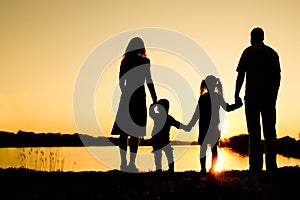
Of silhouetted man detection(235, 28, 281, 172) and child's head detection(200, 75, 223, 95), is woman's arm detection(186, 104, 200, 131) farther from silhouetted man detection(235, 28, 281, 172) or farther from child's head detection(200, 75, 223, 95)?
silhouetted man detection(235, 28, 281, 172)

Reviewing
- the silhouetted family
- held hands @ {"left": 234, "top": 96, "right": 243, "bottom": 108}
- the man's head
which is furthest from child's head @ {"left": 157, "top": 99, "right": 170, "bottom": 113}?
the man's head

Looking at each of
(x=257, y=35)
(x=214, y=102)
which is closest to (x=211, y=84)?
(x=214, y=102)

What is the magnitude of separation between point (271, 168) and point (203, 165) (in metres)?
1.81

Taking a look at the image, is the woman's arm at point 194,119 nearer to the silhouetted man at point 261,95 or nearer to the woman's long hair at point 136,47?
the silhouetted man at point 261,95

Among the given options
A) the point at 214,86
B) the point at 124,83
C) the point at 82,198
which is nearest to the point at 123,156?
the point at 124,83

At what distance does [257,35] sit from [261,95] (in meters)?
1.57

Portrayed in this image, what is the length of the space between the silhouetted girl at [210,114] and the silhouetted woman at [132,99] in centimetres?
162

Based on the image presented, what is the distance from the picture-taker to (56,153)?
1772cm

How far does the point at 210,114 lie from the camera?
11430 mm

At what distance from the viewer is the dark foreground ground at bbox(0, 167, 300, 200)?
749 cm

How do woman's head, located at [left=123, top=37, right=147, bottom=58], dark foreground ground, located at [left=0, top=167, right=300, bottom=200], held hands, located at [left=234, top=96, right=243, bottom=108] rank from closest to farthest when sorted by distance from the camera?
dark foreground ground, located at [left=0, top=167, right=300, bottom=200] → held hands, located at [left=234, top=96, right=243, bottom=108] → woman's head, located at [left=123, top=37, right=147, bottom=58]

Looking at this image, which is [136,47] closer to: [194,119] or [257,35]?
[194,119]

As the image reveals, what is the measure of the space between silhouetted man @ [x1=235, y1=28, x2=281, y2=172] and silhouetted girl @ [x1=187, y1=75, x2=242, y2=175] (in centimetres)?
71

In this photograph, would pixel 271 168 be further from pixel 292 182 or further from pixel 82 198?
pixel 82 198
